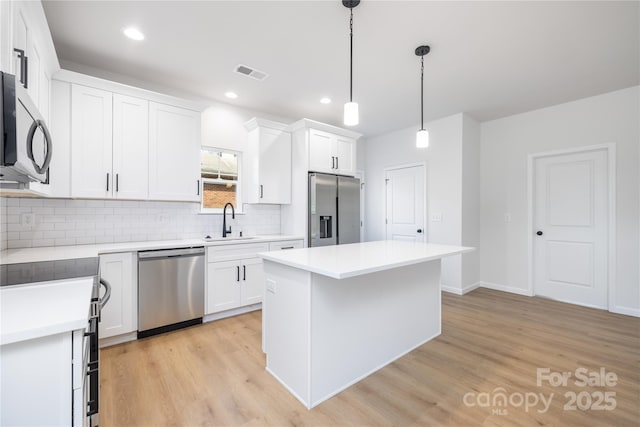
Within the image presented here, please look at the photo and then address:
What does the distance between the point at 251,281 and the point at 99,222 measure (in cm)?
171

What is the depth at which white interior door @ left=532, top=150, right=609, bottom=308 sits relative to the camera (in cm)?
368

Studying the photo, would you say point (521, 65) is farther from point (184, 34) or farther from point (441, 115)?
point (184, 34)

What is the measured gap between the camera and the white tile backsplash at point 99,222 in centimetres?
255

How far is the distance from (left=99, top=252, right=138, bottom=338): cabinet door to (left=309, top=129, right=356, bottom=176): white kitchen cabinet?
2.45 m

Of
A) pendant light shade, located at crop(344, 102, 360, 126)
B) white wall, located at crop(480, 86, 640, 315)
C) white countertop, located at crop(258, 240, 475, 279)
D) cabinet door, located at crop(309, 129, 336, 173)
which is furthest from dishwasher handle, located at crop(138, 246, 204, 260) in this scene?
white wall, located at crop(480, 86, 640, 315)

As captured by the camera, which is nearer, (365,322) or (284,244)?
(365,322)

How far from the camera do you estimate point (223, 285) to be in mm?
3229

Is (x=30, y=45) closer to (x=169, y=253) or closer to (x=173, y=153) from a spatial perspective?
(x=173, y=153)

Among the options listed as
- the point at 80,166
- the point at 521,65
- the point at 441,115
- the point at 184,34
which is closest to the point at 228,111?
the point at 184,34

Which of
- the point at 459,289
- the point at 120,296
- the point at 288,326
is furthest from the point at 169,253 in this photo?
the point at 459,289

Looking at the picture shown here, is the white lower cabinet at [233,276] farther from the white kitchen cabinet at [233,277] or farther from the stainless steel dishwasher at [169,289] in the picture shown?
the stainless steel dishwasher at [169,289]

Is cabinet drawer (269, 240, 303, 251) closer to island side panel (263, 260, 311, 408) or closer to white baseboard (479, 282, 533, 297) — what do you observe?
island side panel (263, 260, 311, 408)

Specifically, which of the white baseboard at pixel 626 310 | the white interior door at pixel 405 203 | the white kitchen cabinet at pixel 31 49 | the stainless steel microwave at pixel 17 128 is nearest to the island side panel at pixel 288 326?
the stainless steel microwave at pixel 17 128

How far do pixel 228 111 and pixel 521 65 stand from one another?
138 inches
